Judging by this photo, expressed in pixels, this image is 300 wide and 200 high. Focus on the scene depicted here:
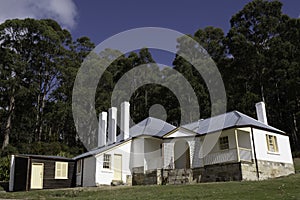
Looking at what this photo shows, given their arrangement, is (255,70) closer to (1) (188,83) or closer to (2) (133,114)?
(1) (188,83)

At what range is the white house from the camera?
19.1 m

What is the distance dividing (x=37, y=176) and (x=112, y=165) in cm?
502

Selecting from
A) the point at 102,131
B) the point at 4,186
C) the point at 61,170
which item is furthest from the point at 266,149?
the point at 4,186

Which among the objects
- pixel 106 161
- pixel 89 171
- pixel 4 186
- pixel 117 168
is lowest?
pixel 4 186

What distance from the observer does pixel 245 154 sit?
19172 mm

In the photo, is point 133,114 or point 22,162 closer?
point 22,162

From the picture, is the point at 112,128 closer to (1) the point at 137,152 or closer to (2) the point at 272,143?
(1) the point at 137,152

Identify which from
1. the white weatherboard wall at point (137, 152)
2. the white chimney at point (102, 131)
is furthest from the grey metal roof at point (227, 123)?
the white chimney at point (102, 131)

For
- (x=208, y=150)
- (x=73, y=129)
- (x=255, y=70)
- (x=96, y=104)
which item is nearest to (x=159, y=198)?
(x=208, y=150)

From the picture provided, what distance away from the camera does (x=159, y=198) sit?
11.8m

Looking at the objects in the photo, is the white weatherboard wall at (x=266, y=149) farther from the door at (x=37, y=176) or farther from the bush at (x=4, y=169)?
the bush at (x=4, y=169)

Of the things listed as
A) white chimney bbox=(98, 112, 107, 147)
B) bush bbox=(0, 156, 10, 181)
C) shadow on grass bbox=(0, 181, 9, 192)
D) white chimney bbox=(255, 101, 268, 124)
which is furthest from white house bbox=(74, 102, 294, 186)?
bush bbox=(0, 156, 10, 181)

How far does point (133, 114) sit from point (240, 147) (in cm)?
2379

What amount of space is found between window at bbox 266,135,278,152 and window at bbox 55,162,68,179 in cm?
1367
